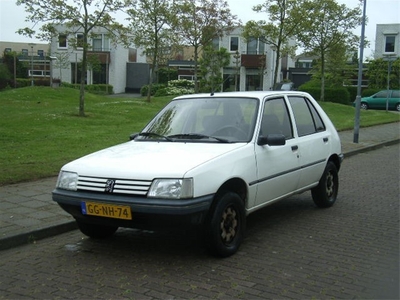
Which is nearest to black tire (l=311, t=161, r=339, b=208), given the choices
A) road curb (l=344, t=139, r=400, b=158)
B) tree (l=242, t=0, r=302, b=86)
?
road curb (l=344, t=139, r=400, b=158)

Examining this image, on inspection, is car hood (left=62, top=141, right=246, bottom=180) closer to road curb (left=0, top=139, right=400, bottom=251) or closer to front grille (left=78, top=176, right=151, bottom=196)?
front grille (left=78, top=176, right=151, bottom=196)

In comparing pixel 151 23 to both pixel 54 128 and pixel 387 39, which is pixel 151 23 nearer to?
pixel 54 128

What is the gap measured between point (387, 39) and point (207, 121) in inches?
2236

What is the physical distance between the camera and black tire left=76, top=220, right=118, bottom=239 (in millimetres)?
5625

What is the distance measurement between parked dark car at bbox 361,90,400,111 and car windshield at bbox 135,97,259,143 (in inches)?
1366

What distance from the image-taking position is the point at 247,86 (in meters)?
55.3

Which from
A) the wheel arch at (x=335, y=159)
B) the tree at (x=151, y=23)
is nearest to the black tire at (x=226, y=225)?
the wheel arch at (x=335, y=159)

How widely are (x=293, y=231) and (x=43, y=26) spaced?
1466 centimetres

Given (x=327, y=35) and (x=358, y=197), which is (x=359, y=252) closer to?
(x=358, y=197)

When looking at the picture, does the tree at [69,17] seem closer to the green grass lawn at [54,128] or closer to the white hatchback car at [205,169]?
the green grass lawn at [54,128]

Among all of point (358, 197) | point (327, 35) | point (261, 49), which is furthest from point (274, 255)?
point (261, 49)

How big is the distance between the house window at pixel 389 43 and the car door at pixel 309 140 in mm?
54404

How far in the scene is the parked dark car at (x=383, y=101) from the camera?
38.0 metres

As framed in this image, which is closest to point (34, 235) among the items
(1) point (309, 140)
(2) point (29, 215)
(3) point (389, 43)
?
(2) point (29, 215)
